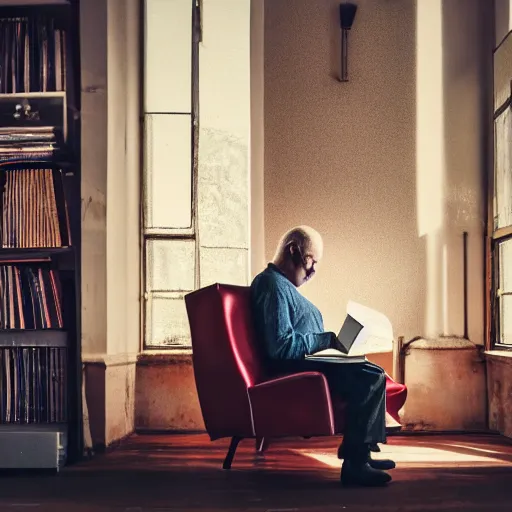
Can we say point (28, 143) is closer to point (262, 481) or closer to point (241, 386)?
point (241, 386)

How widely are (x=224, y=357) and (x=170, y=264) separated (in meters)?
1.59

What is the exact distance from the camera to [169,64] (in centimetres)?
494

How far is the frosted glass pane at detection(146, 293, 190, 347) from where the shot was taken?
16.0 ft

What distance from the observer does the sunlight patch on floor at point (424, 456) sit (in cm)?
381

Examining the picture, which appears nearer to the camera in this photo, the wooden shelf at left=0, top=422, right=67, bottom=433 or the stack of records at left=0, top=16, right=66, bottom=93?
the wooden shelf at left=0, top=422, right=67, bottom=433

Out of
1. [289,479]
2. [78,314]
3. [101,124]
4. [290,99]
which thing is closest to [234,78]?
[290,99]

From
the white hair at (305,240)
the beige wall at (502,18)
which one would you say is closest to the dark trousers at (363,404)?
the white hair at (305,240)

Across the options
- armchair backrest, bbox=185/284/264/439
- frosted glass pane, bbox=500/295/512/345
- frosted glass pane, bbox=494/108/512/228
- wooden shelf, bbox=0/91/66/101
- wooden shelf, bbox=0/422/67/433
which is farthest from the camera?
frosted glass pane, bbox=500/295/512/345

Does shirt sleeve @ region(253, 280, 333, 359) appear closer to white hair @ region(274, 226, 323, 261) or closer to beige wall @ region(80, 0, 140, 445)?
white hair @ region(274, 226, 323, 261)

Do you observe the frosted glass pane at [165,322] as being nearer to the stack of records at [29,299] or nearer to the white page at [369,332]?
the stack of records at [29,299]

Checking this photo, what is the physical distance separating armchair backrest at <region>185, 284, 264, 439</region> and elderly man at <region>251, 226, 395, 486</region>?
0.10 meters

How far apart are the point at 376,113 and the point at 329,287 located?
1.13 metres

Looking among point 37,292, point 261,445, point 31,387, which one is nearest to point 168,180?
point 37,292

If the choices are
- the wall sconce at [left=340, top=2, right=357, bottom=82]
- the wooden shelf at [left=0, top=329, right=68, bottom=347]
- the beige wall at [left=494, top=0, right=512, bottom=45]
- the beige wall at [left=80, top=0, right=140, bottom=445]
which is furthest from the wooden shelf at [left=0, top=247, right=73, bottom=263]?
the beige wall at [left=494, top=0, right=512, bottom=45]
